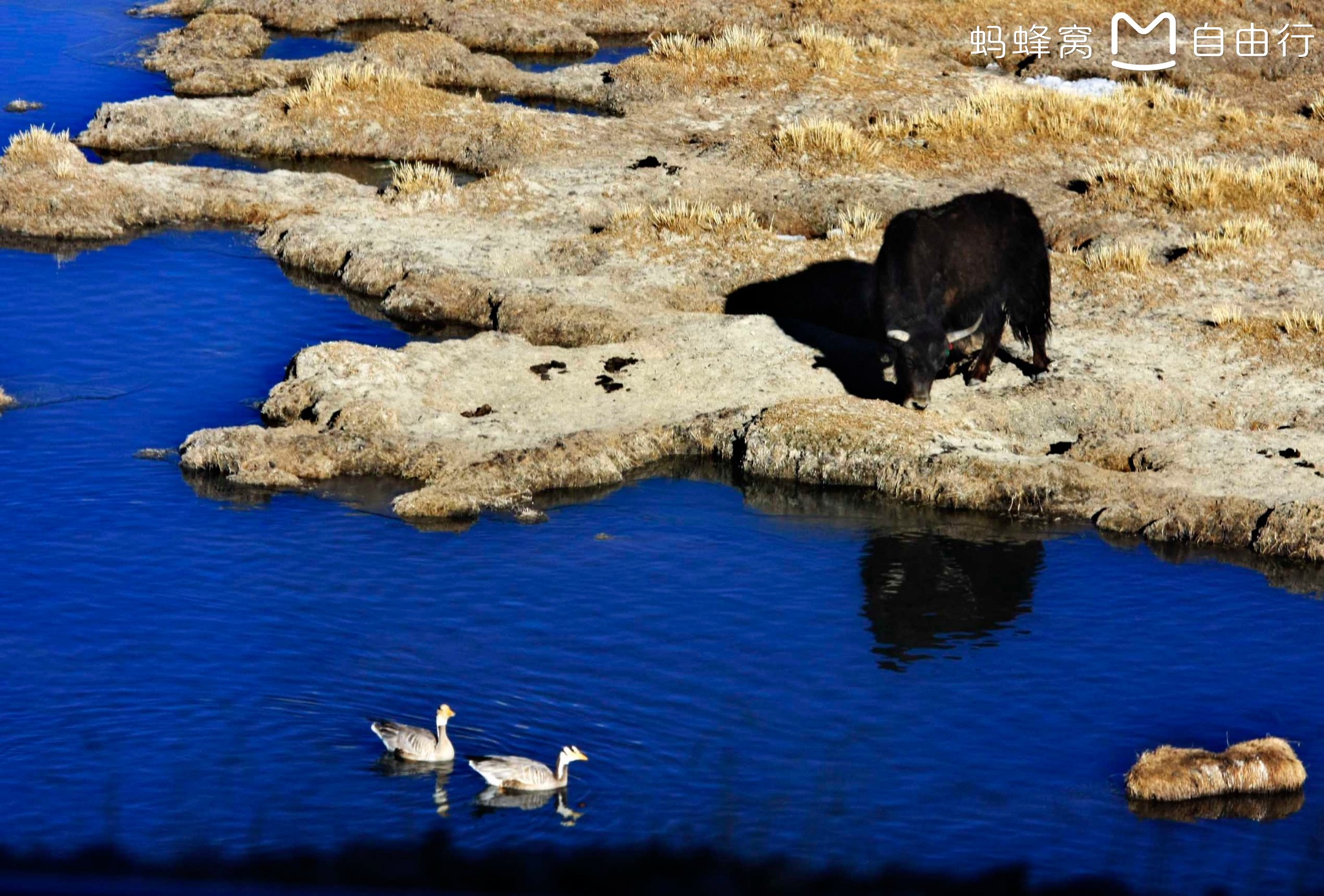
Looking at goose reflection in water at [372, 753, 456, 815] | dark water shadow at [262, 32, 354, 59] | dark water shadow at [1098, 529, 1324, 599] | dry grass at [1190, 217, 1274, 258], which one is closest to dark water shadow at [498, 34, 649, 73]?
dark water shadow at [262, 32, 354, 59]

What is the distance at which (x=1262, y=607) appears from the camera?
59.2 feet

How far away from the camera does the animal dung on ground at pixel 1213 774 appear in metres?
14.0

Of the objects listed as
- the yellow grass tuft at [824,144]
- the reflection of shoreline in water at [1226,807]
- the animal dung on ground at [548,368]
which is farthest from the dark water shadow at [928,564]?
the yellow grass tuft at [824,144]

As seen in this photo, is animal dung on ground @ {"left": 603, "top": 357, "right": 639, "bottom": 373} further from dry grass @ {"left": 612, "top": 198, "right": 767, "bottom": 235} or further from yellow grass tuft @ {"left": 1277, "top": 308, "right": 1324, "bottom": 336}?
yellow grass tuft @ {"left": 1277, "top": 308, "right": 1324, "bottom": 336}

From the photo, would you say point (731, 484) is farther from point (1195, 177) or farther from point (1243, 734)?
point (1195, 177)

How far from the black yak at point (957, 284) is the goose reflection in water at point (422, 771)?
1023 centimetres

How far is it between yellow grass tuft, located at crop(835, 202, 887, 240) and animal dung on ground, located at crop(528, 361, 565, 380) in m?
6.77

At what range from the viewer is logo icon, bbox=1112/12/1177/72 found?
43.0 meters

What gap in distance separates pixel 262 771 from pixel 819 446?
9.74 m

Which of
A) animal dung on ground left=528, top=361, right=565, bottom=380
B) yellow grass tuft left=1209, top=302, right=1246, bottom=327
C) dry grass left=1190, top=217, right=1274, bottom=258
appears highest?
dry grass left=1190, top=217, right=1274, bottom=258

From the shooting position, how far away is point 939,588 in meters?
18.5

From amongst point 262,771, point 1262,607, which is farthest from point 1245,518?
point 262,771

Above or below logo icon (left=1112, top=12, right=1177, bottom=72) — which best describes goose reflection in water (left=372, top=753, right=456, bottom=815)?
below

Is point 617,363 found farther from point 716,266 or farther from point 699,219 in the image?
point 699,219
